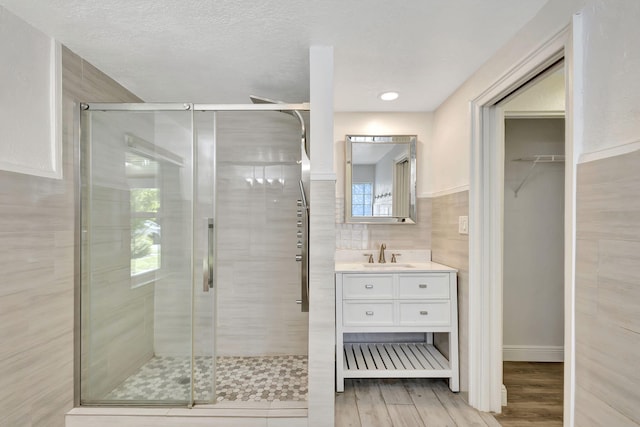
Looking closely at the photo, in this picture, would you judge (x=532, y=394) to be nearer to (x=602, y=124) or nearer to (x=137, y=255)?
(x=602, y=124)

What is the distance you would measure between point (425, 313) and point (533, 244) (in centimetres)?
130

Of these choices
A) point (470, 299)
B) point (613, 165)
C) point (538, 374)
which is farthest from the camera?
point (538, 374)

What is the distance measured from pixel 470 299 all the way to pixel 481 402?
0.66 meters

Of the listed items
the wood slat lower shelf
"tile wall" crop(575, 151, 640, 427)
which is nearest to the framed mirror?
the wood slat lower shelf

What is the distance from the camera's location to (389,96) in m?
2.66

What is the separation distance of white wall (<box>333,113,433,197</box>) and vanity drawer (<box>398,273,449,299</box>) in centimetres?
87

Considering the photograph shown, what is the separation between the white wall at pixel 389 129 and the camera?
9.96 ft

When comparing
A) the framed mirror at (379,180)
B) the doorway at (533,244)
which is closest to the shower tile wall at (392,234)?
the framed mirror at (379,180)

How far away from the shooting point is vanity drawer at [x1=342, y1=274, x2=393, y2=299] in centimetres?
246

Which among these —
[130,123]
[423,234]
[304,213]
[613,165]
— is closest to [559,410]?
[423,234]

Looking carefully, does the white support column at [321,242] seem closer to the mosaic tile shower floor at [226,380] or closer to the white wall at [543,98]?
the mosaic tile shower floor at [226,380]

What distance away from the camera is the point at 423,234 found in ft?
10.0

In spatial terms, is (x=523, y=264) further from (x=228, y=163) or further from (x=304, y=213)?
(x=228, y=163)

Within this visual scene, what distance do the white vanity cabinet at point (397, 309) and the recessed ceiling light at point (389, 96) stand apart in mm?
1322
